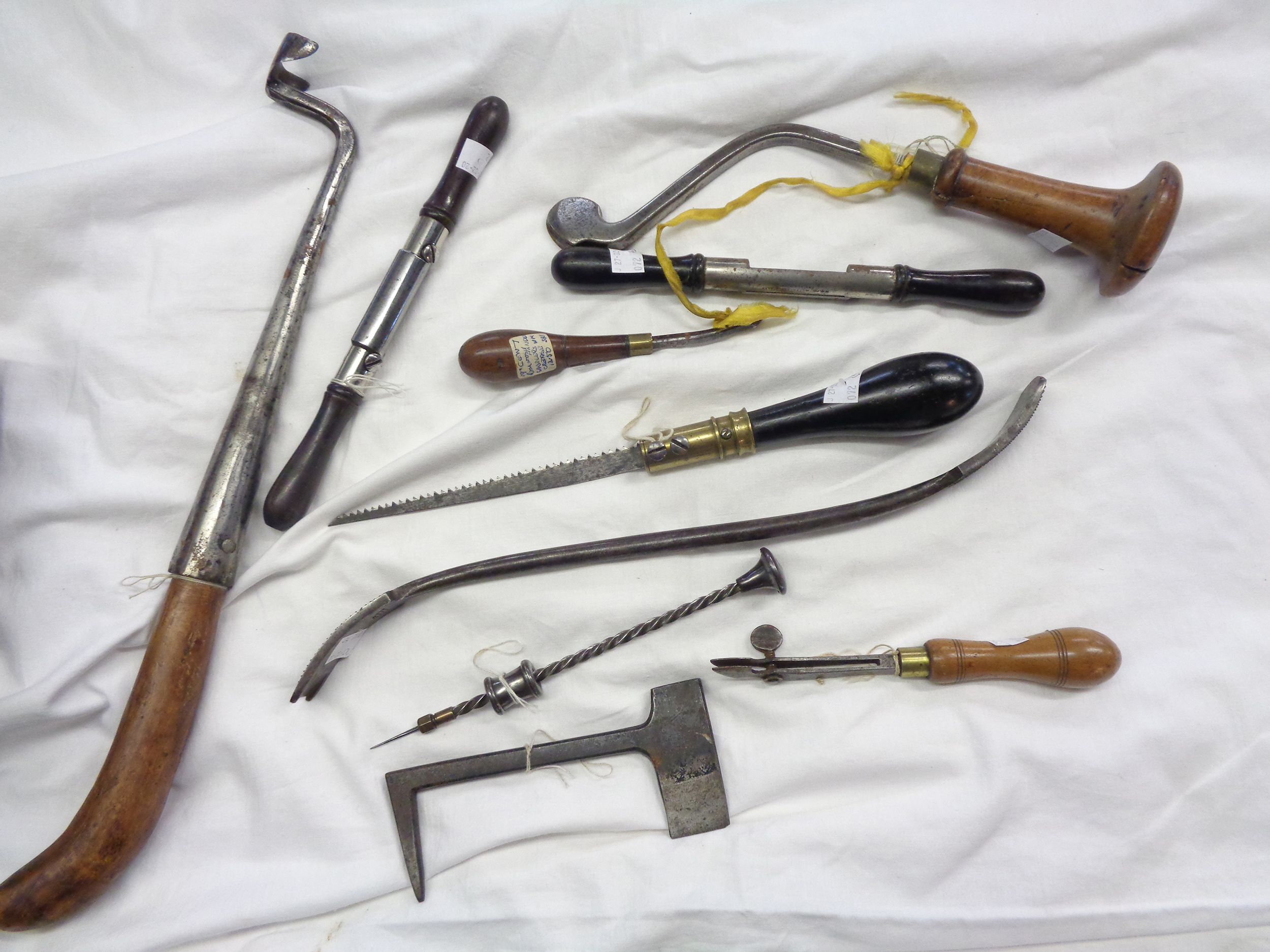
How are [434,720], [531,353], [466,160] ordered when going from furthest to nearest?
[466,160] → [531,353] → [434,720]

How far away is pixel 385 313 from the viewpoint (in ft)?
5.72

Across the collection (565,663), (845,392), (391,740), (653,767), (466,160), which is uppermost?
(466,160)

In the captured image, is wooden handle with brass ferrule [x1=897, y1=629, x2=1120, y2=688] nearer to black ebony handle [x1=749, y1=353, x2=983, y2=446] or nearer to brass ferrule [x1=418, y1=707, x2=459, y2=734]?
black ebony handle [x1=749, y1=353, x2=983, y2=446]

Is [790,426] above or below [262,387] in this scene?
below

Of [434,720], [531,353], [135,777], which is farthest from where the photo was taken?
[531,353]

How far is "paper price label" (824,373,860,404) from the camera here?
1.60 metres

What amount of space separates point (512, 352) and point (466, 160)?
0.52 meters

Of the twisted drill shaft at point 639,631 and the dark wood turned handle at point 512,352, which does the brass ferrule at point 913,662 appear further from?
the dark wood turned handle at point 512,352

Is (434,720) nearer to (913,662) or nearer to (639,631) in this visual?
(639,631)

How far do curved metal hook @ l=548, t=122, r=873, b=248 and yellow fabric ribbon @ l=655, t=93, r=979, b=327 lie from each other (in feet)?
0.13

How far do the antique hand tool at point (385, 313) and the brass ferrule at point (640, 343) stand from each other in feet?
1.70

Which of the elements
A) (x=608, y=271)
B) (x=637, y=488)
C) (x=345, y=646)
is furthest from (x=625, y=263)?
(x=345, y=646)

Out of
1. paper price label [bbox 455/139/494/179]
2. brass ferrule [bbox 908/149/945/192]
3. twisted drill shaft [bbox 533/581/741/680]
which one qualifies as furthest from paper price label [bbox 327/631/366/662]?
brass ferrule [bbox 908/149/945/192]

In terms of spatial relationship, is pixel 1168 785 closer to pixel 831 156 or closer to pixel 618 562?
pixel 618 562
